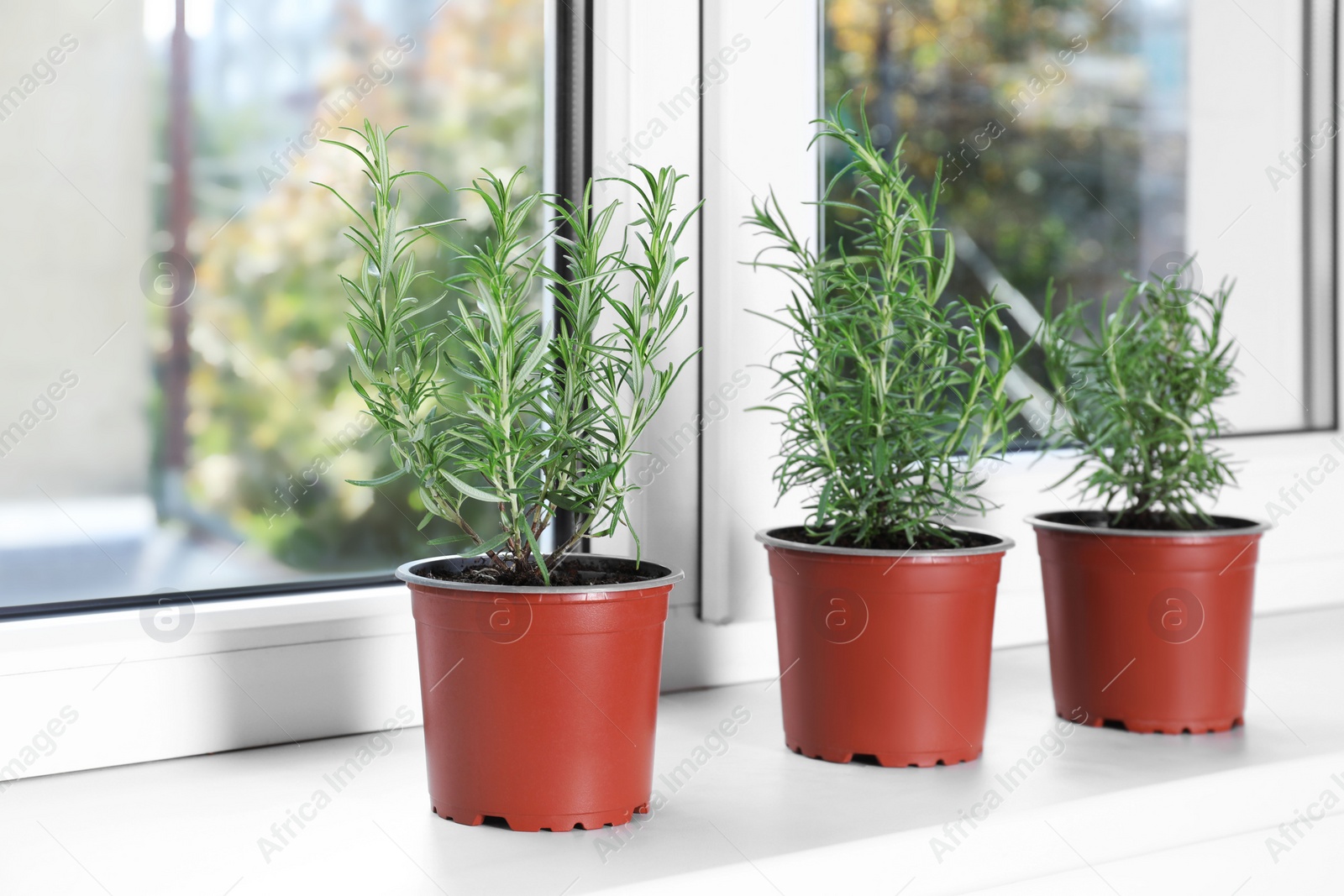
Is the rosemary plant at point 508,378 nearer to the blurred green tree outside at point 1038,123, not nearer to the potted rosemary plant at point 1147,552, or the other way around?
the potted rosemary plant at point 1147,552

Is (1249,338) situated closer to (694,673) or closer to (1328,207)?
(1328,207)

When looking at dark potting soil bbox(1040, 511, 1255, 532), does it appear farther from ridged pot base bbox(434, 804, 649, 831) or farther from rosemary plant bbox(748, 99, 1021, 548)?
ridged pot base bbox(434, 804, 649, 831)

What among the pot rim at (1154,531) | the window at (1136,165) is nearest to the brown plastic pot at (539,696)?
the pot rim at (1154,531)

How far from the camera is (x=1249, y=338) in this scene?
146 cm

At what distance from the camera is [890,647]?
82 cm

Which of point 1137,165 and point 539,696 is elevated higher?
point 1137,165

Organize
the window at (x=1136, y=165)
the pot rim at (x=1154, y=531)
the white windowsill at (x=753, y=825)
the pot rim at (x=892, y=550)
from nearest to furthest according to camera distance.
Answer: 1. the white windowsill at (x=753, y=825)
2. the pot rim at (x=892, y=550)
3. the pot rim at (x=1154, y=531)
4. the window at (x=1136, y=165)

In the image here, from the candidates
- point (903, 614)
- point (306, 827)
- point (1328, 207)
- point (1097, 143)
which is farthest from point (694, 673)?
point (1328, 207)

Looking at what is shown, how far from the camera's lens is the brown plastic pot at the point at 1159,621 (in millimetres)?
913

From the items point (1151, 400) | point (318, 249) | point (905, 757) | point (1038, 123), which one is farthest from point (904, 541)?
point (1038, 123)

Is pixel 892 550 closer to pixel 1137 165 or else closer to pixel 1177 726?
pixel 1177 726

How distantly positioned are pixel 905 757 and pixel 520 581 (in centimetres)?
30

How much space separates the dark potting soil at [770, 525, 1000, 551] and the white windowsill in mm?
153

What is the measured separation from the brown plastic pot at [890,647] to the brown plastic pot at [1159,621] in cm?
13
